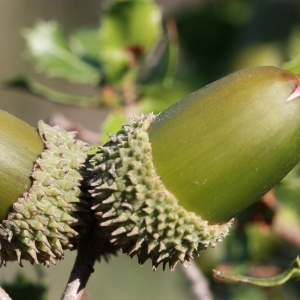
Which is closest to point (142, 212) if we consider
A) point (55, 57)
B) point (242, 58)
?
point (55, 57)

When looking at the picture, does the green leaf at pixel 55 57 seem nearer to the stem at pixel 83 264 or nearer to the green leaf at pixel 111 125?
the green leaf at pixel 111 125

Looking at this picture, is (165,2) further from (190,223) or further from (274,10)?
(190,223)

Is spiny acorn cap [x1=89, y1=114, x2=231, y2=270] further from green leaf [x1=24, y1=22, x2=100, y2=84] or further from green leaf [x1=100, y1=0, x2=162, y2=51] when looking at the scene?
green leaf [x1=24, y1=22, x2=100, y2=84]

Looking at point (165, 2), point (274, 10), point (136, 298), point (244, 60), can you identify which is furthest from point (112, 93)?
point (165, 2)

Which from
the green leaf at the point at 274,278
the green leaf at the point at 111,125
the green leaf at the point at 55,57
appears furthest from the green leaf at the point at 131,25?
the green leaf at the point at 274,278

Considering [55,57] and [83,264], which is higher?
[55,57]

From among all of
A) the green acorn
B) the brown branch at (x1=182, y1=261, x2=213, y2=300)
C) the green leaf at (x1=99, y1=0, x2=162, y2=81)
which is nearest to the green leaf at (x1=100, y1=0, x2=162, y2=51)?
the green leaf at (x1=99, y1=0, x2=162, y2=81)

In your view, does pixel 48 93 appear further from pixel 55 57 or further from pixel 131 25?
pixel 131 25
